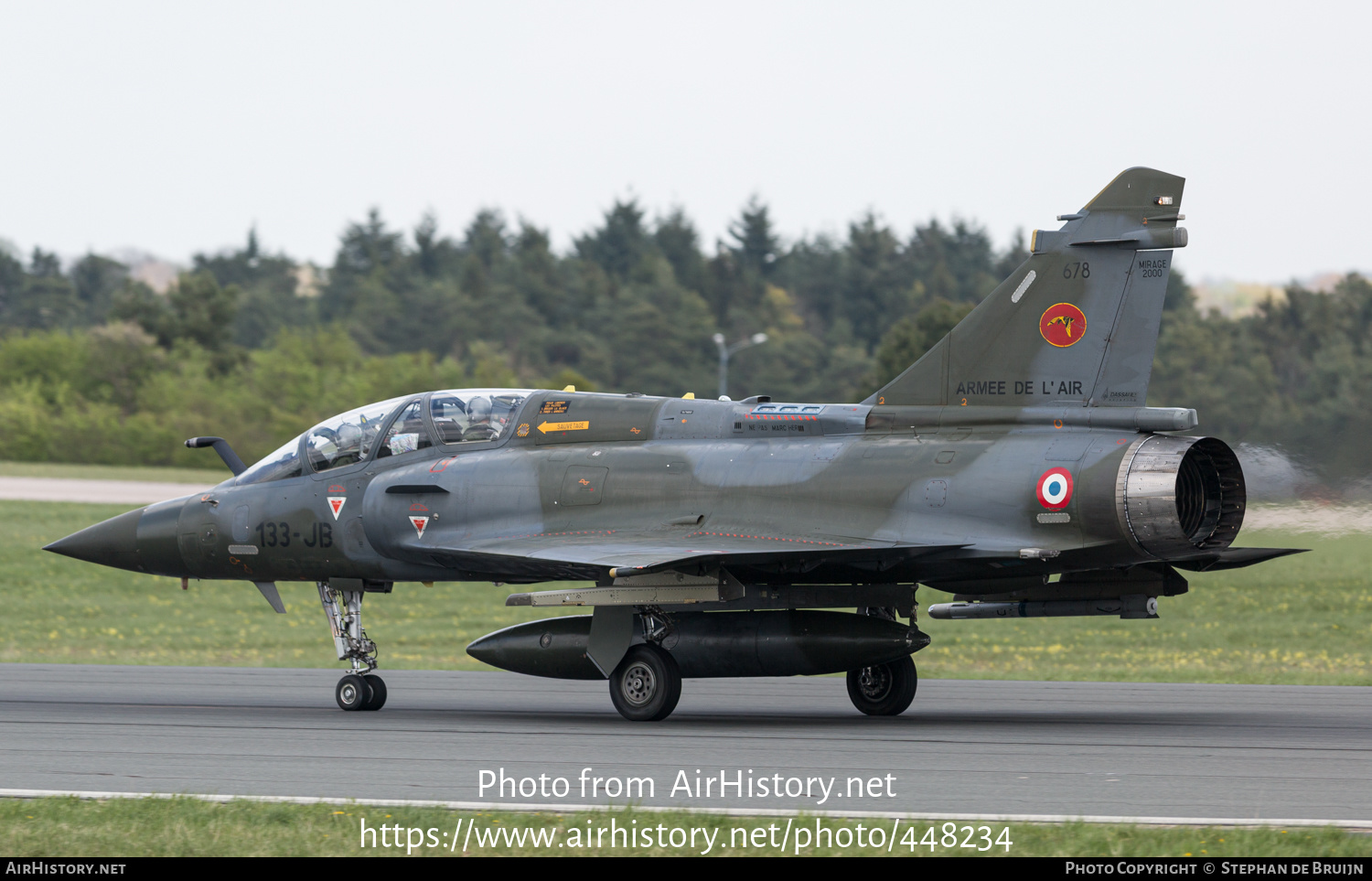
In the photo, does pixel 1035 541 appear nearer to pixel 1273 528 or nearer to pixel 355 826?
pixel 1273 528

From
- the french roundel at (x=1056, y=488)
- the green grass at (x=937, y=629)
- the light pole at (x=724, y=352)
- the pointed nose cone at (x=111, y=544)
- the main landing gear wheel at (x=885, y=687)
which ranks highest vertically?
the light pole at (x=724, y=352)

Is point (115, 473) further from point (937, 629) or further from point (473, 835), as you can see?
point (473, 835)

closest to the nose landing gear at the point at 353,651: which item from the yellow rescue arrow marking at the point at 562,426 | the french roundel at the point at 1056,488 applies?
the yellow rescue arrow marking at the point at 562,426

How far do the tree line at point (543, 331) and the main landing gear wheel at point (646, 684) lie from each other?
21.0 feet

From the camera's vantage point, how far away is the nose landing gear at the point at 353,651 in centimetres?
1530

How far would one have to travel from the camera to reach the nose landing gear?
15.3 m

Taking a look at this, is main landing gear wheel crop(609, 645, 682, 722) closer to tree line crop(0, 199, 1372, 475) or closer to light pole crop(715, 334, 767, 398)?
tree line crop(0, 199, 1372, 475)

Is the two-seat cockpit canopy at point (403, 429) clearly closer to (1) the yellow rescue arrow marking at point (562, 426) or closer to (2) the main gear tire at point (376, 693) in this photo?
(1) the yellow rescue arrow marking at point (562, 426)

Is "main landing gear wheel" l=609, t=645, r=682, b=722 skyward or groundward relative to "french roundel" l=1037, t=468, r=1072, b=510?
groundward

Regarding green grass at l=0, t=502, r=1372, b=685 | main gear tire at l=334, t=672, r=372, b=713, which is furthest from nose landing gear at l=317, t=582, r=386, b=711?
green grass at l=0, t=502, r=1372, b=685

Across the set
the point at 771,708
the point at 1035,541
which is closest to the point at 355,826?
the point at 1035,541

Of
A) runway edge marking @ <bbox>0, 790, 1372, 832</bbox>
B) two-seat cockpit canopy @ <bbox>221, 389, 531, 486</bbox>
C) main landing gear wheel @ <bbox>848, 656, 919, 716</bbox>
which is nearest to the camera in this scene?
runway edge marking @ <bbox>0, 790, 1372, 832</bbox>

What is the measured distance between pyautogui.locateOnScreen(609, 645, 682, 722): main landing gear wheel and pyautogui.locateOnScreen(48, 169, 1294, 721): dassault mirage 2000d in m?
0.02

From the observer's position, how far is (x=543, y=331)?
109 metres
